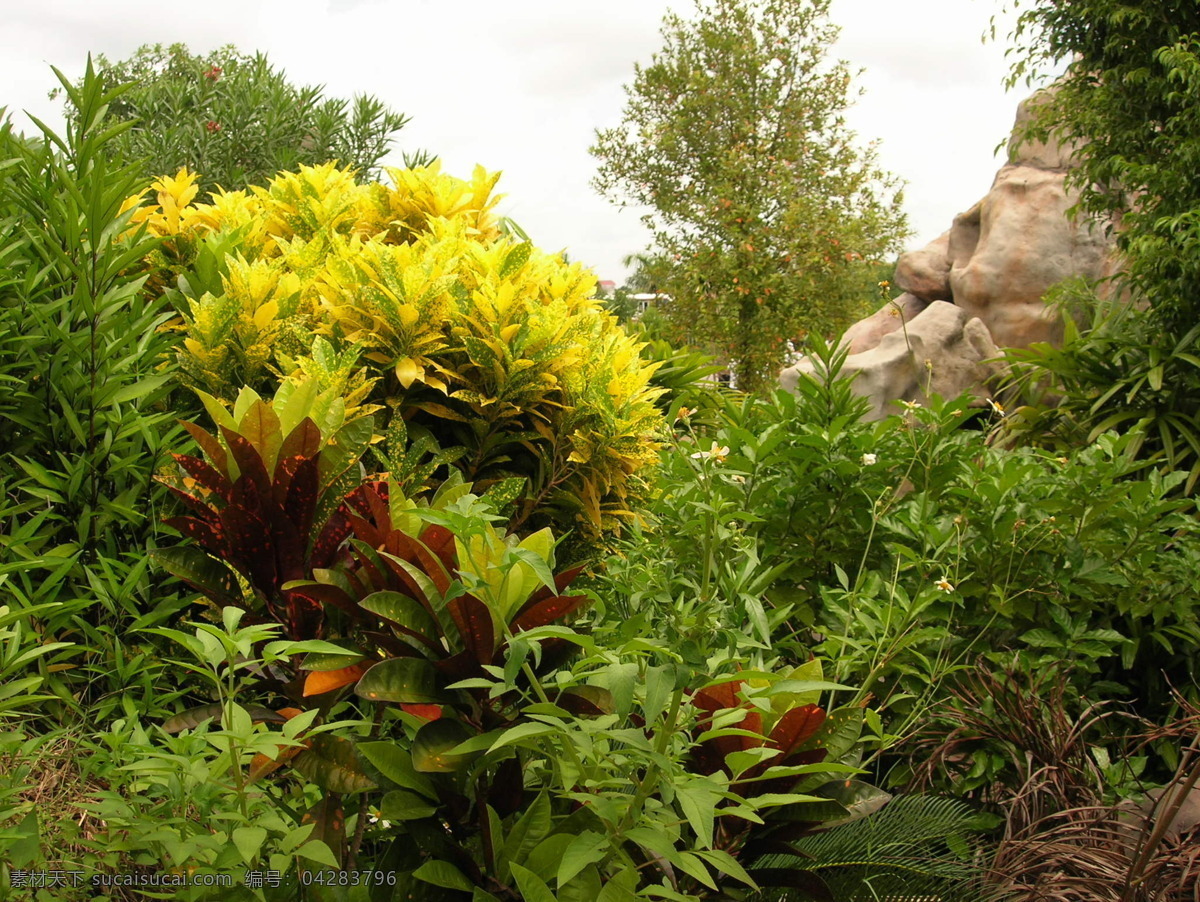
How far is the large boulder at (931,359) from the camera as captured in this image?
11867mm

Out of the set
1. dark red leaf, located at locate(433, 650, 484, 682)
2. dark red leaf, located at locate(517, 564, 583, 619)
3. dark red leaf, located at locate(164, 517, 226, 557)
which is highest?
dark red leaf, located at locate(164, 517, 226, 557)

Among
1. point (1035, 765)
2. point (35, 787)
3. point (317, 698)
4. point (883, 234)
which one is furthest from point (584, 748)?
point (883, 234)

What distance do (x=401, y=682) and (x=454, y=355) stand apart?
132cm

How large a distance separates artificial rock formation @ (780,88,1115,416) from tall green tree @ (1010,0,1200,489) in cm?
310

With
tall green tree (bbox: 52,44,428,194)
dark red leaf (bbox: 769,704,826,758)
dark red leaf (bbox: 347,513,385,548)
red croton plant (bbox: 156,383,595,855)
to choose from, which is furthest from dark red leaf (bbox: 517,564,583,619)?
tall green tree (bbox: 52,44,428,194)

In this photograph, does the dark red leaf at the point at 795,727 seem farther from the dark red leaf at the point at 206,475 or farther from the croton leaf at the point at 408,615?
the dark red leaf at the point at 206,475

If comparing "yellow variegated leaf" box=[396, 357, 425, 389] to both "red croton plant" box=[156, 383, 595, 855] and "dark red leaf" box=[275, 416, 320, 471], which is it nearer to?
"red croton plant" box=[156, 383, 595, 855]

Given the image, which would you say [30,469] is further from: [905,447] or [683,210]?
[683,210]

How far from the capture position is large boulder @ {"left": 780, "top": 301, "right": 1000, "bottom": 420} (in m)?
11.9

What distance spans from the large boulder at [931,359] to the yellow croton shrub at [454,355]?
925 centimetres

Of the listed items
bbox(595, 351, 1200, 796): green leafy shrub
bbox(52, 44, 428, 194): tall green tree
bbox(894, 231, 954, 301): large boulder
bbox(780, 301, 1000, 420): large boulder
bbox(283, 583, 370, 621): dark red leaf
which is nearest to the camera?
bbox(283, 583, 370, 621): dark red leaf

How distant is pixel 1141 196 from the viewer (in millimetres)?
8312

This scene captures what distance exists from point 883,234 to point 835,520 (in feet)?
58.6

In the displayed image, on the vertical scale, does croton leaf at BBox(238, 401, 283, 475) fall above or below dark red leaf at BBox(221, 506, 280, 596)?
above
